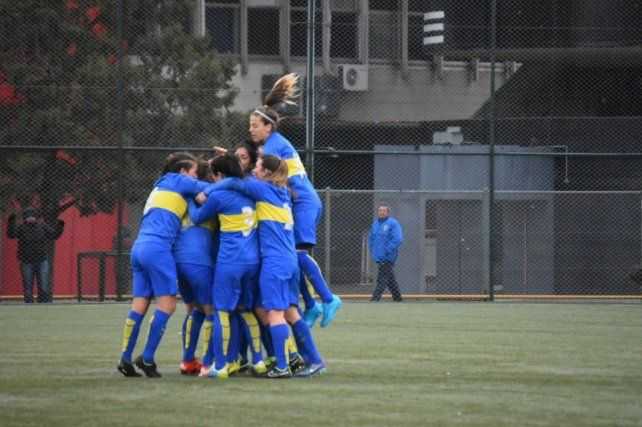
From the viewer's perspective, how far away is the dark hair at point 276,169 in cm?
1220

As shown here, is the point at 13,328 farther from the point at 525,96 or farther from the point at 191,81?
the point at 525,96

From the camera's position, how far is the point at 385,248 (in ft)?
94.4

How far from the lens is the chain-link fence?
2689 cm

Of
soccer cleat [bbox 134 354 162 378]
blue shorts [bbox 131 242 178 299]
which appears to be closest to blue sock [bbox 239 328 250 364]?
blue shorts [bbox 131 242 178 299]

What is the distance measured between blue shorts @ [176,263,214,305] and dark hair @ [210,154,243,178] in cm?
78

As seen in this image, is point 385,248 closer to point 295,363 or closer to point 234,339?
point 295,363

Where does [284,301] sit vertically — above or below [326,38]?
below

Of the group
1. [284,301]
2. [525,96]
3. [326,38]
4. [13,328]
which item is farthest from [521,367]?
[525,96]

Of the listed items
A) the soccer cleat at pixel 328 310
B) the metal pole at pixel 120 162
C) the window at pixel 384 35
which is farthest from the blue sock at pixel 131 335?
the window at pixel 384 35

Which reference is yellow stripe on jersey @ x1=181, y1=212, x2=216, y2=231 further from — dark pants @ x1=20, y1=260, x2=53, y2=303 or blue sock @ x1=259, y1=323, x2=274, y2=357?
dark pants @ x1=20, y1=260, x2=53, y2=303

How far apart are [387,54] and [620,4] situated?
4.68 m

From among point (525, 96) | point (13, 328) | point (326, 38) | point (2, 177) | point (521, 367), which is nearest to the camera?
point (521, 367)

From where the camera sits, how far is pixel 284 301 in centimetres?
1226

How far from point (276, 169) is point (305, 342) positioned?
1426 millimetres
